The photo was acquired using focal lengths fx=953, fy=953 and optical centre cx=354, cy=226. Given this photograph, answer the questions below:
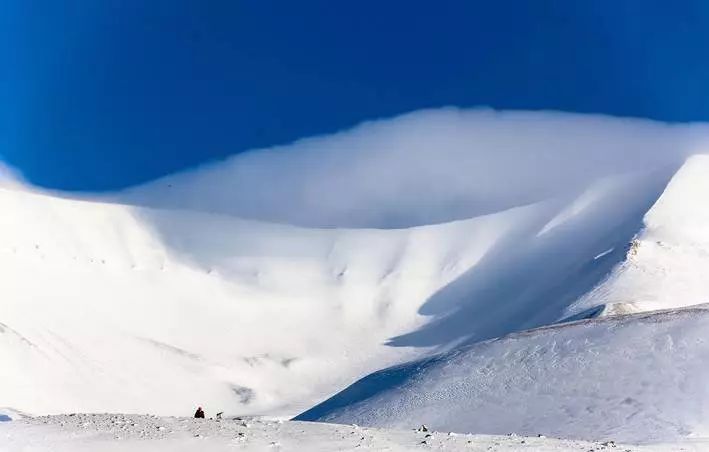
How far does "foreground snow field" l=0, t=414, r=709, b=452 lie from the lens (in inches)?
811

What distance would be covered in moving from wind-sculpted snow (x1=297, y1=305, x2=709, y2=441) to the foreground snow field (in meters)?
7.14

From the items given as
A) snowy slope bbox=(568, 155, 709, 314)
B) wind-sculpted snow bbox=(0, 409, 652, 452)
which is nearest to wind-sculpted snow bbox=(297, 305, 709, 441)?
wind-sculpted snow bbox=(0, 409, 652, 452)

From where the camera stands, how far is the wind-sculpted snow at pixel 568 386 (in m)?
30.5

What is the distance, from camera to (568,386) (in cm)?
3509

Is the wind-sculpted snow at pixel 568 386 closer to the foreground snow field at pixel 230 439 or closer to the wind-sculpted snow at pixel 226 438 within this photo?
the foreground snow field at pixel 230 439

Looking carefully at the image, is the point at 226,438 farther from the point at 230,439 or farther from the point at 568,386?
the point at 568,386

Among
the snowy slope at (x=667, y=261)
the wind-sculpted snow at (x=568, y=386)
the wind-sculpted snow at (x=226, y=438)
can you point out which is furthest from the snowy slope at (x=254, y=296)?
the wind-sculpted snow at (x=226, y=438)

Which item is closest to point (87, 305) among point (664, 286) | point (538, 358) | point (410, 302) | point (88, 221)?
point (88, 221)

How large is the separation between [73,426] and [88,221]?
82721 millimetres

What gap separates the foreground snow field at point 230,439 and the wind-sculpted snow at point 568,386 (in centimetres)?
714

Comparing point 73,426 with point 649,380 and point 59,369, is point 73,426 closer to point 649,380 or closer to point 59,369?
point 649,380

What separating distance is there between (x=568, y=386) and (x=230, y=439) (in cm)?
1772

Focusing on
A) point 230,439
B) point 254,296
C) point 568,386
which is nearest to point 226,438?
point 230,439

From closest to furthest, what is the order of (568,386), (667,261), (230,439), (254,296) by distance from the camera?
(230,439) < (568,386) < (667,261) < (254,296)
